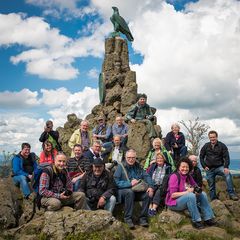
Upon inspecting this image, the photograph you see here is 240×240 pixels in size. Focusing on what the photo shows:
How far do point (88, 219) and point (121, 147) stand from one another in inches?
208

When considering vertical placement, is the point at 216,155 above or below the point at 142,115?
below

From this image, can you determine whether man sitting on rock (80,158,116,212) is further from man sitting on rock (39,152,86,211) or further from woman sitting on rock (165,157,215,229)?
woman sitting on rock (165,157,215,229)

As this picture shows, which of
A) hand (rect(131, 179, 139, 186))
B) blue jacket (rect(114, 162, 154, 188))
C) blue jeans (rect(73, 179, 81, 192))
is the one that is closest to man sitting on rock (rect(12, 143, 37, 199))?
blue jeans (rect(73, 179, 81, 192))

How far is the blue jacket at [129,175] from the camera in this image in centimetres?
1113

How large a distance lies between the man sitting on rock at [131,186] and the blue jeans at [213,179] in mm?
3584

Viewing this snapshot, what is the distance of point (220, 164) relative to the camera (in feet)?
45.1

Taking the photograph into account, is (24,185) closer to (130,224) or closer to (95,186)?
(95,186)

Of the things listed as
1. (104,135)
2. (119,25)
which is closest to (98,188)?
(104,135)

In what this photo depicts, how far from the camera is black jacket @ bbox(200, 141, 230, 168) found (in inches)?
536

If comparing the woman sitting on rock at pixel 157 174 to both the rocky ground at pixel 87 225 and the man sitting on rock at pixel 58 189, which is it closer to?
the rocky ground at pixel 87 225

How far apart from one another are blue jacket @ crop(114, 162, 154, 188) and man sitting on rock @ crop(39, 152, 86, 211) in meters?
1.44

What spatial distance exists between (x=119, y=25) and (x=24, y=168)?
16.6m

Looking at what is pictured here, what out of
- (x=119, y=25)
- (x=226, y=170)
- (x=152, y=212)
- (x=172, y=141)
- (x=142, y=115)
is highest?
(x=119, y=25)

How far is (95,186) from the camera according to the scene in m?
10.7
